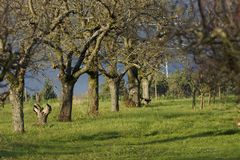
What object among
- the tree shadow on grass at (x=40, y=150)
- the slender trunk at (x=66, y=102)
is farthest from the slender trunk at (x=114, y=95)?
the tree shadow on grass at (x=40, y=150)

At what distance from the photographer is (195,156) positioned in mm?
24078

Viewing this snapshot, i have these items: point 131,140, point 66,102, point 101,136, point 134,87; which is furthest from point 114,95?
point 131,140

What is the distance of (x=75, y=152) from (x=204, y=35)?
625 inches

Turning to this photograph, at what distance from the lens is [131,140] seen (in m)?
32.7

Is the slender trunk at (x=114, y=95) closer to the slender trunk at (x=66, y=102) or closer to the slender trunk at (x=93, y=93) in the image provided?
the slender trunk at (x=93, y=93)

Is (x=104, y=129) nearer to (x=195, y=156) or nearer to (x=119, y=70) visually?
(x=195, y=156)

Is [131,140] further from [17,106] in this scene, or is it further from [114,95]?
[114,95]

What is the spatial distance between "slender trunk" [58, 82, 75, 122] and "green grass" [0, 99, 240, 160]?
3.16 meters

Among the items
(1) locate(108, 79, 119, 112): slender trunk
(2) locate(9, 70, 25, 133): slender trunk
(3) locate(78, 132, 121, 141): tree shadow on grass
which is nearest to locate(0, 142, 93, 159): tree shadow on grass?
(3) locate(78, 132, 121, 141): tree shadow on grass

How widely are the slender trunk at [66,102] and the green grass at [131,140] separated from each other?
316 cm

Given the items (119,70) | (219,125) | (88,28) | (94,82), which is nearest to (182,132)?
(219,125)

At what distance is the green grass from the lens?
24562 millimetres

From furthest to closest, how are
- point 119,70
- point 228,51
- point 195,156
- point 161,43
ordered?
point 119,70 → point 195,156 → point 161,43 → point 228,51

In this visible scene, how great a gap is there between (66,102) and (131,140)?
1164 cm
